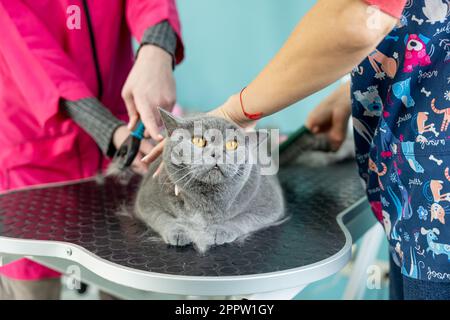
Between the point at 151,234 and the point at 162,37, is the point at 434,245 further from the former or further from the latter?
the point at 162,37

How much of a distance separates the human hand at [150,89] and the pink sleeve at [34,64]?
0.16 m

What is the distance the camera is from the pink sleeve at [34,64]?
0.97m

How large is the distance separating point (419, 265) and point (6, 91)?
3.22ft

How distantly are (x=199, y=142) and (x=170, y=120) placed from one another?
2.5 inches

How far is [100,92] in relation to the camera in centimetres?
114

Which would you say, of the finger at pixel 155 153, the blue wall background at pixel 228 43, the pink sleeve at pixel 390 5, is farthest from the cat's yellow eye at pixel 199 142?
the blue wall background at pixel 228 43

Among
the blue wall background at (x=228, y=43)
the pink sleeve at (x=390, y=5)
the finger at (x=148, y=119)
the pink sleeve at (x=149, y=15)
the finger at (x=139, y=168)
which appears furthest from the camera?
the blue wall background at (x=228, y=43)

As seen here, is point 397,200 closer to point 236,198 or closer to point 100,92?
point 236,198

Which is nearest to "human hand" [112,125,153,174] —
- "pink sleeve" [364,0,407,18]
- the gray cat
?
the gray cat

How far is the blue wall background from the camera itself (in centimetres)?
179

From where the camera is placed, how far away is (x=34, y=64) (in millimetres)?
981

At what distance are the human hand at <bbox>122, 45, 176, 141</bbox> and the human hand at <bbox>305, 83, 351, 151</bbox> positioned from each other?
1.38ft

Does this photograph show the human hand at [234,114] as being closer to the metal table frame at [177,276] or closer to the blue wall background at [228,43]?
the metal table frame at [177,276]

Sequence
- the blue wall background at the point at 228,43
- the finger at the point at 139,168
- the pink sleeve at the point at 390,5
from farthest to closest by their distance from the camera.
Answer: the blue wall background at the point at 228,43
the finger at the point at 139,168
the pink sleeve at the point at 390,5
